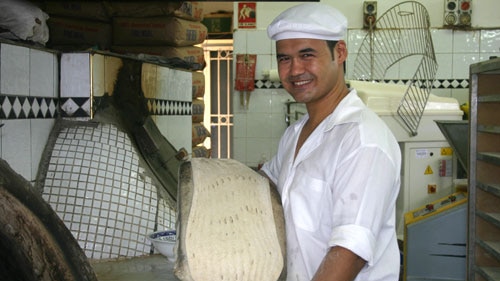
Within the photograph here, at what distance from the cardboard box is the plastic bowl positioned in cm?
220

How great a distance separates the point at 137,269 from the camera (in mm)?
1599

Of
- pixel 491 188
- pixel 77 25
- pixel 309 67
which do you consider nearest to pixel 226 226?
pixel 309 67

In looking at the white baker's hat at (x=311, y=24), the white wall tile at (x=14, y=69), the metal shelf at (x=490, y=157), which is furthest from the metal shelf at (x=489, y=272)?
the white wall tile at (x=14, y=69)

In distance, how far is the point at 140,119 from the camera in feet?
7.32

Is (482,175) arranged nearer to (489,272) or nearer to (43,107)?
(489,272)

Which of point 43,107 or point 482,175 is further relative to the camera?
point 482,175

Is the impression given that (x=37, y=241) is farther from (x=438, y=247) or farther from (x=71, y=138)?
(x=438, y=247)

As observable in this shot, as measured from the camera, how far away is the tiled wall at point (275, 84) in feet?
13.8

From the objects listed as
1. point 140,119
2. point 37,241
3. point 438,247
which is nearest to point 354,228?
point 37,241

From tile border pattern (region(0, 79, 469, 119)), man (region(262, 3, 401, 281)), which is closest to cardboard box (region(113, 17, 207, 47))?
tile border pattern (region(0, 79, 469, 119))

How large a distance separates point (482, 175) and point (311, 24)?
1.34 meters

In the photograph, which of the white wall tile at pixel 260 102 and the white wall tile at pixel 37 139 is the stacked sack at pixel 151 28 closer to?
the white wall tile at pixel 260 102

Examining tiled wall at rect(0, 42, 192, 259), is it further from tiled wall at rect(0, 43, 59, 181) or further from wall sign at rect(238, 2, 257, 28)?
wall sign at rect(238, 2, 257, 28)

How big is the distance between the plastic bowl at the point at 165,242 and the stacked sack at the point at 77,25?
6.31 ft
